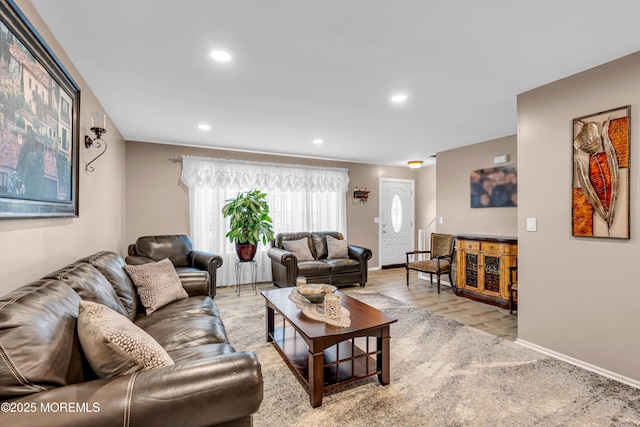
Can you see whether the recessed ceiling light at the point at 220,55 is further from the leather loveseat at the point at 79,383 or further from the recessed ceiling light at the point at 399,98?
the leather loveseat at the point at 79,383

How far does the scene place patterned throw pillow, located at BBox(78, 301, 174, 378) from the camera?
1126mm

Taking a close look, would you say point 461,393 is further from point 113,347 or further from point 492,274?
point 492,274

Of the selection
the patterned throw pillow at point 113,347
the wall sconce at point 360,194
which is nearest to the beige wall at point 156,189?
the wall sconce at point 360,194

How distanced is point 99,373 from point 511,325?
12.2ft

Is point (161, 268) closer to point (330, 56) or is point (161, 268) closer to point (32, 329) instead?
point (32, 329)

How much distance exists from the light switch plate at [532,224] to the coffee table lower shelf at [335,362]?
1.81 metres

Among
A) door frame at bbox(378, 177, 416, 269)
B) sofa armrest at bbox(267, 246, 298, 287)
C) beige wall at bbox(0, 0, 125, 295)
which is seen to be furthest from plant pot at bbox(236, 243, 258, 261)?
door frame at bbox(378, 177, 416, 269)

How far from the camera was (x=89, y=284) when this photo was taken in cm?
169

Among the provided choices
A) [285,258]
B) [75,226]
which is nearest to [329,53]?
[75,226]

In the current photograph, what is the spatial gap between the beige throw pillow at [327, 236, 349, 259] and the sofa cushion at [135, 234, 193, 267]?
2303 mm

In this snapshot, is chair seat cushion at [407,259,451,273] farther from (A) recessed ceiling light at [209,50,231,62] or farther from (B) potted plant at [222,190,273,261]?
(A) recessed ceiling light at [209,50,231,62]

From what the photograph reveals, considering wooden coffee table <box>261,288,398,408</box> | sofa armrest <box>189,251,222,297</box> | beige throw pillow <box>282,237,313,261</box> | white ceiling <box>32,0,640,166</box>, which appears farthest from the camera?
beige throw pillow <box>282,237,313,261</box>

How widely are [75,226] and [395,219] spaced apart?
5.81 metres

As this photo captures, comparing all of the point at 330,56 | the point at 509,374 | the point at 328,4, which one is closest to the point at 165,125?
the point at 330,56
